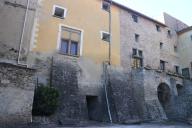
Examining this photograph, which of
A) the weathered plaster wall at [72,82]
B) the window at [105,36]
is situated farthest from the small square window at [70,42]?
the window at [105,36]

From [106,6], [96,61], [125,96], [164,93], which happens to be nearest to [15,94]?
[96,61]

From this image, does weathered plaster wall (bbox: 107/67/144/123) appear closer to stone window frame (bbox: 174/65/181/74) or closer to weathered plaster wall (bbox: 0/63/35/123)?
weathered plaster wall (bbox: 0/63/35/123)

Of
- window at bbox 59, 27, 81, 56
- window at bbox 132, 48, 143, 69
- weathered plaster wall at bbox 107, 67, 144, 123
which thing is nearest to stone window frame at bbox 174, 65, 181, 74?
window at bbox 132, 48, 143, 69

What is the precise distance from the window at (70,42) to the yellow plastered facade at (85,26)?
430mm

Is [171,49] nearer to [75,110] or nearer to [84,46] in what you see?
[84,46]

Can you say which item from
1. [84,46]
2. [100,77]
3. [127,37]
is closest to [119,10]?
[127,37]

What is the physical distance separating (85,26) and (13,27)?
607 centimetres

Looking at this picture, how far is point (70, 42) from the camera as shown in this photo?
15.4m

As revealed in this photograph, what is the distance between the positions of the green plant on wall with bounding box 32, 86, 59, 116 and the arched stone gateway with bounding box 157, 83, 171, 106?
10.8 meters

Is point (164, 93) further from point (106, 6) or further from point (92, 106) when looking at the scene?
point (106, 6)

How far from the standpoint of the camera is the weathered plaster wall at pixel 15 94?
8844 millimetres

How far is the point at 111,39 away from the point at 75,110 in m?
7.85

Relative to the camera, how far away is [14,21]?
12102 mm

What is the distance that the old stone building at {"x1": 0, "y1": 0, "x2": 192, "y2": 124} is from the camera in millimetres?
12727
